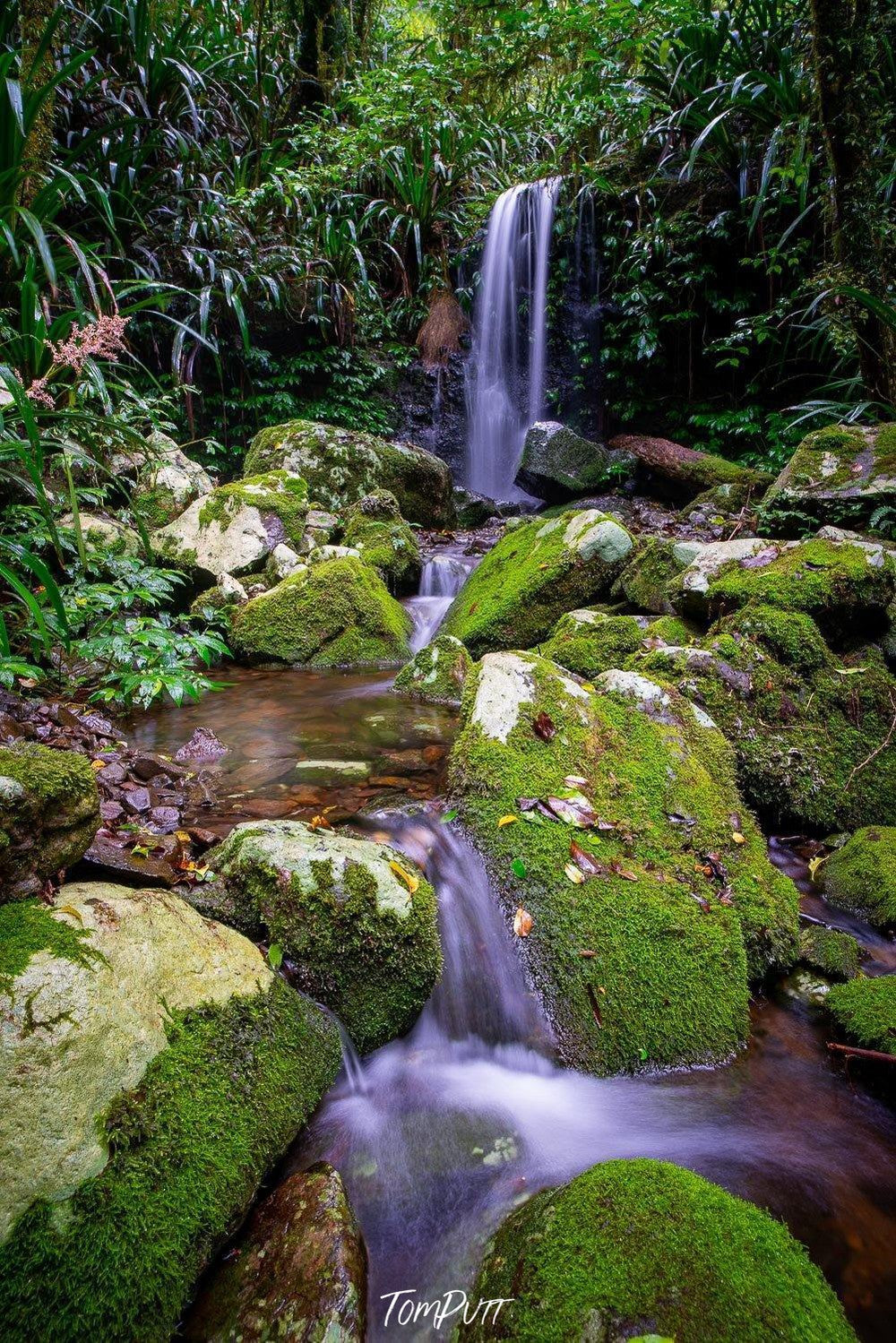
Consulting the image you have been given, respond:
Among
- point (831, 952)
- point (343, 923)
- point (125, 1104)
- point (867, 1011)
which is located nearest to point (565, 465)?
point (831, 952)

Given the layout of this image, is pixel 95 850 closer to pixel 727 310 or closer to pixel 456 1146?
pixel 456 1146

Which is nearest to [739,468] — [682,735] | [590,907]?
[682,735]

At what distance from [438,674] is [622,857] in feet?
7.98

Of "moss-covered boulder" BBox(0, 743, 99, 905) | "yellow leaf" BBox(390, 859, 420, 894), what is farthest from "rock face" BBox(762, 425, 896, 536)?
"moss-covered boulder" BBox(0, 743, 99, 905)

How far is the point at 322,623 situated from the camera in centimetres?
543

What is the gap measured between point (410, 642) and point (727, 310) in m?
7.10

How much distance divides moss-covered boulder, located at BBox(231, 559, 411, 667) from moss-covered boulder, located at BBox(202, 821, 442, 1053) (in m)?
3.40

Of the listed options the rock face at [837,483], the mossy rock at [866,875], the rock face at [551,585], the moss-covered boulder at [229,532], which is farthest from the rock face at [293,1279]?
the moss-covered boulder at [229,532]

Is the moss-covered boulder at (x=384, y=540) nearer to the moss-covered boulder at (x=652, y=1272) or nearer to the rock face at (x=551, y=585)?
the rock face at (x=551, y=585)

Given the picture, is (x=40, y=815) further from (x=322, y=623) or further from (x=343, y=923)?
(x=322, y=623)

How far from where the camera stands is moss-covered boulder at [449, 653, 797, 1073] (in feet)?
6.40

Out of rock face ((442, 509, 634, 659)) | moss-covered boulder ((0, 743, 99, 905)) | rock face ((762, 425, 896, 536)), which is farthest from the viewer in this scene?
rock face ((442, 509, 634, 659))

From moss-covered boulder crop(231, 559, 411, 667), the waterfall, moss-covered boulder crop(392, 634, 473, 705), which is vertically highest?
the waterfall

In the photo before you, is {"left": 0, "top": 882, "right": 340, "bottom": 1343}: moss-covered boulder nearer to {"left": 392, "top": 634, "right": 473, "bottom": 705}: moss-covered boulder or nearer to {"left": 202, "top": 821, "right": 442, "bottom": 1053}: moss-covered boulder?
{"left": 202, "top": 821, "right": 442, "bottom": 1053}: moss-covered boulder
